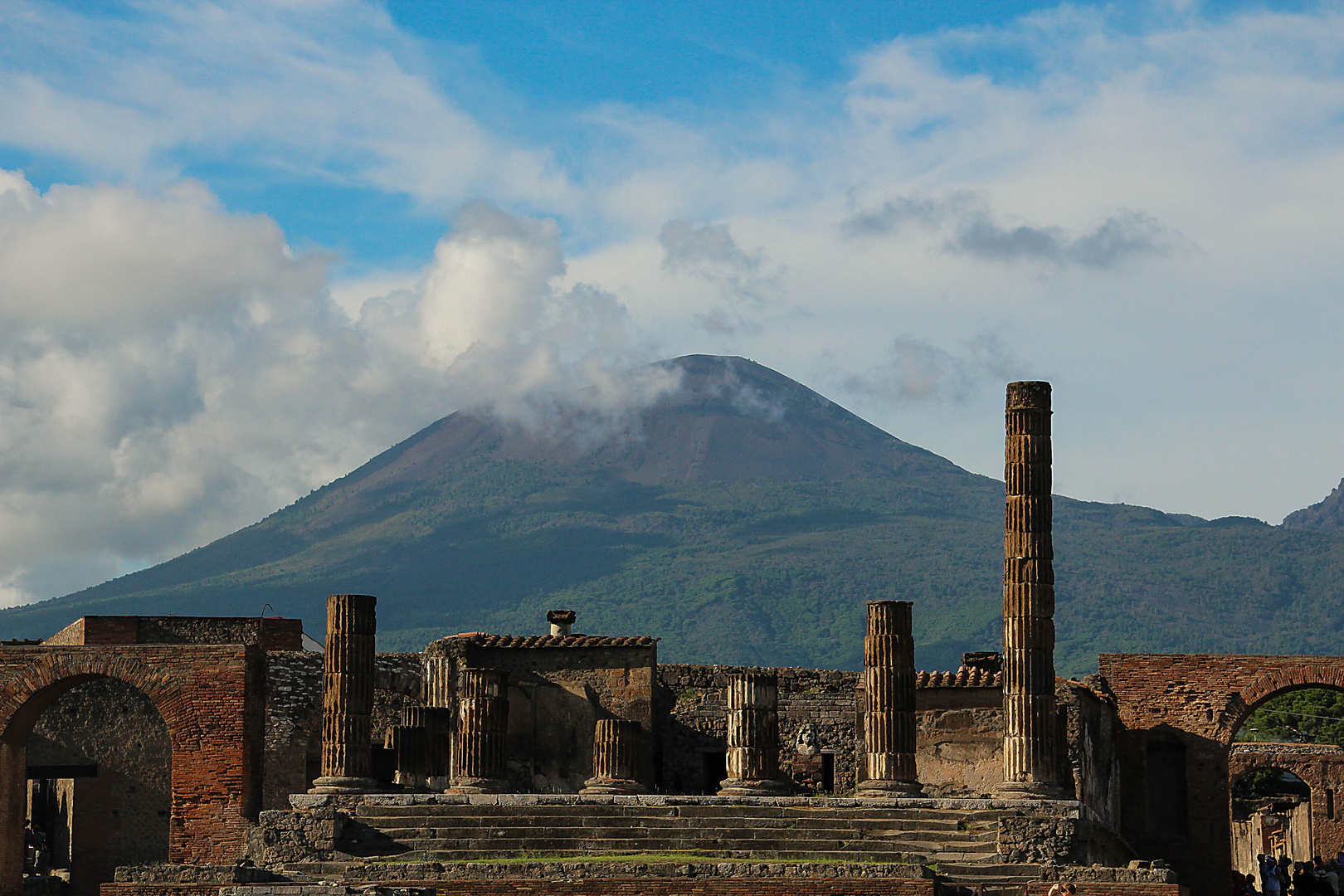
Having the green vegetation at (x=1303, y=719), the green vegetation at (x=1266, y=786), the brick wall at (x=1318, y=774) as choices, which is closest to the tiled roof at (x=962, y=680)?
the brick wall at (x=1318, y=774)

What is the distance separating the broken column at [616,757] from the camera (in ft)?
111

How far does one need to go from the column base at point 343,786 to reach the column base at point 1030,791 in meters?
10.0

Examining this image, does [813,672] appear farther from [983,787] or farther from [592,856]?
[592,856]

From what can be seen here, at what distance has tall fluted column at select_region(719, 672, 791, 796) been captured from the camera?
32469 millimetres

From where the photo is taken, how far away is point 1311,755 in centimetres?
5209

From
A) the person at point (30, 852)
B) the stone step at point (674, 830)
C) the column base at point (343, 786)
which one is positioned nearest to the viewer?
the stone step at point (674, 830)

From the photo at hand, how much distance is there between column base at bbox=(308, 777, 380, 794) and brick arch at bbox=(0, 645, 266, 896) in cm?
186

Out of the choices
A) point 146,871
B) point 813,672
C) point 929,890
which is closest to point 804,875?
point 929,890

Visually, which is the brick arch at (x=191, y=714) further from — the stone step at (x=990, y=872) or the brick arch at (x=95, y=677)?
the stone step at (x=990, y=872)

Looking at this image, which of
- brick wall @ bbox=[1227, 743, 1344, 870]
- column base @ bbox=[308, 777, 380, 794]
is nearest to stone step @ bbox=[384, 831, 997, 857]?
column base @ bbox=[308, 777, 380, 794]

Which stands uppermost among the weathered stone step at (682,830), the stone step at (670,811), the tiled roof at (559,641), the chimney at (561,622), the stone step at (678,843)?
the chimney at (561,622)

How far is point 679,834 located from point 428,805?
389cm

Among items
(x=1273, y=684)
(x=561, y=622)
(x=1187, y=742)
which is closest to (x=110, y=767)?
(x=561, y=622)

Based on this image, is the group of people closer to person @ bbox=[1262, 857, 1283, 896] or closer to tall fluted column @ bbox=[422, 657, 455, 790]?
person @ bbox=[1262, 857, 1283, 896]
